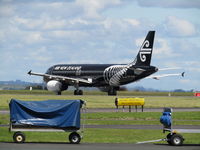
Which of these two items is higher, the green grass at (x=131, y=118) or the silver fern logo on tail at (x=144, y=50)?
the silver fern logo on tail at (x=144, y=50)

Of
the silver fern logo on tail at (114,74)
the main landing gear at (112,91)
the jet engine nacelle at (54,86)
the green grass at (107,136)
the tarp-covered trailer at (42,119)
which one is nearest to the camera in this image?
the tarp-covered trailer at (42,119)

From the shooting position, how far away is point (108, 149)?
78.1 ft

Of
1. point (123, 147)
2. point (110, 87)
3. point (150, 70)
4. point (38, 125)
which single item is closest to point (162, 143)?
point (123, 147)

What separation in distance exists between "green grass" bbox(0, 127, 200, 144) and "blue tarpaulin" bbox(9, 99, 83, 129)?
159cm

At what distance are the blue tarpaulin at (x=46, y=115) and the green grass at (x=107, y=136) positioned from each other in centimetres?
159

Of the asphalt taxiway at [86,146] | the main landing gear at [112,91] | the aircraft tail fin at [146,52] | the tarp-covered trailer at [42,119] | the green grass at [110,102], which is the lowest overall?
the asphalt taxiway at [86,146]

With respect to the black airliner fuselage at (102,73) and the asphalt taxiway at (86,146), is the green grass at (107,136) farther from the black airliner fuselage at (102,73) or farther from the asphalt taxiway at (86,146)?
the black airliner fuselage at (102,73)

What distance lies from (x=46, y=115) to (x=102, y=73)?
207ft

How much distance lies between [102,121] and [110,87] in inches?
1992

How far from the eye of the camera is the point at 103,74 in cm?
8919

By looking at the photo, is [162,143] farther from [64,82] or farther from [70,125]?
[64,82]

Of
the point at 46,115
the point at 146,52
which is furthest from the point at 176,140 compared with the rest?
the point at 146,52

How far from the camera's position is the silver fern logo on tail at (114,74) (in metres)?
86.9

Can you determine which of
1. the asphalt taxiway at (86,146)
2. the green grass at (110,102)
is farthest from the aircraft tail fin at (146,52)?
the asphalt taxiway at (86,146)
